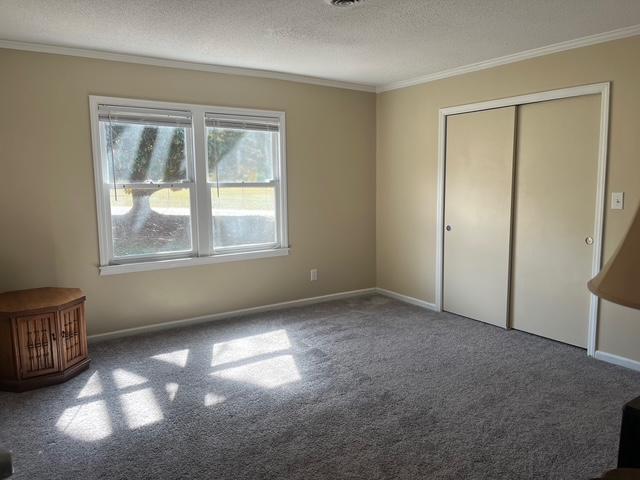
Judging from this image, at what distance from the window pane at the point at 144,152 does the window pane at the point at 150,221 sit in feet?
0.43

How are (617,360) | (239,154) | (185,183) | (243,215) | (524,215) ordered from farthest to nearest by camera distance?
(243,215) < (239,154) < (185,183) < (524,215) < (617,360)

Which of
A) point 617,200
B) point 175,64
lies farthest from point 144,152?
point 617,200

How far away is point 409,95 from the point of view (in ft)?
15.8

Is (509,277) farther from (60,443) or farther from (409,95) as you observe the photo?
(60,443)

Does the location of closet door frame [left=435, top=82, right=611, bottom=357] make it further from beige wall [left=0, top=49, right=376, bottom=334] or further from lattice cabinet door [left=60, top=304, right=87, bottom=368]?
lattice cabinet door [left=60, top=304, right=87, bottom=368]

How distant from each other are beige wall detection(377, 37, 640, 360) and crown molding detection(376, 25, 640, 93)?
0.04 metres

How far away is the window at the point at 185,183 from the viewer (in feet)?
12.6

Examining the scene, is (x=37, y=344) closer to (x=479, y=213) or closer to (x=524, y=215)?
(x=479, y=213)

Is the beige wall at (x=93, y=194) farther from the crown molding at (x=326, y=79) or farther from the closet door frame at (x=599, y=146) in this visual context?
the closet door frame at (x=599, y=146)

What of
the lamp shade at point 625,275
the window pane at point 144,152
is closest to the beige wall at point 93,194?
the window pane at point 144,152

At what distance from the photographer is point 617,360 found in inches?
132

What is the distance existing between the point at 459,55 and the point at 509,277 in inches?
76.9

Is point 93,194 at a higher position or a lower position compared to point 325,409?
higher

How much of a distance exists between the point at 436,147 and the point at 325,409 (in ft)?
9.49
